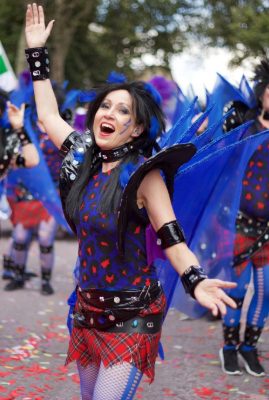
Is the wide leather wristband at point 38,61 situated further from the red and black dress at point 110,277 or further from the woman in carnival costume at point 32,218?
the woman in carnival costume at point 32,218

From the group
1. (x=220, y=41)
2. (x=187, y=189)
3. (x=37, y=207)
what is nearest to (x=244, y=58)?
(x=220, y=41)

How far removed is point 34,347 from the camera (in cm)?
498

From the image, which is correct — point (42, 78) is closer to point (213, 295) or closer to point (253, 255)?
point (213, 295)

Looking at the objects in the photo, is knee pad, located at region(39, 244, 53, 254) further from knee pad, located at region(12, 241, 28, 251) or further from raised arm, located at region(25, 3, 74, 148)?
raised arm, located at region(25, 3, 74, 148)

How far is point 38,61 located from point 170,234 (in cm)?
110

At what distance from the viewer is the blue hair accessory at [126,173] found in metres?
2.71

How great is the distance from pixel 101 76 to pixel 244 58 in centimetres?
1013

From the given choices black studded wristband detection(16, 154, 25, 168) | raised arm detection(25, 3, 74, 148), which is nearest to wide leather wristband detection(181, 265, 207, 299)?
raised arm detection(25, 3, 74, 148)

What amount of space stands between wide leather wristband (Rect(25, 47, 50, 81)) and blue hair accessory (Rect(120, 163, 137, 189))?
716 millimetres

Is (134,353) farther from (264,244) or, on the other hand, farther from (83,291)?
(264,244)

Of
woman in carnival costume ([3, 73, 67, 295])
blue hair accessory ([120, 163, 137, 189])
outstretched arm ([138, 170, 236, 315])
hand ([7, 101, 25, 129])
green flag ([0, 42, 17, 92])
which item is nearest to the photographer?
outstretched arm ([138, 170, 236, 315])

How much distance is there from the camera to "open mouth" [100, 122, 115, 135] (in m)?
2.83

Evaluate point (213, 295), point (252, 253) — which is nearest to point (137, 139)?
point (213, 295)

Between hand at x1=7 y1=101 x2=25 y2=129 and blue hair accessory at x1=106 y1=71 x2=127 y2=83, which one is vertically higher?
blue hair accessory at x1=106 y1=71 x2=127 y2=83
